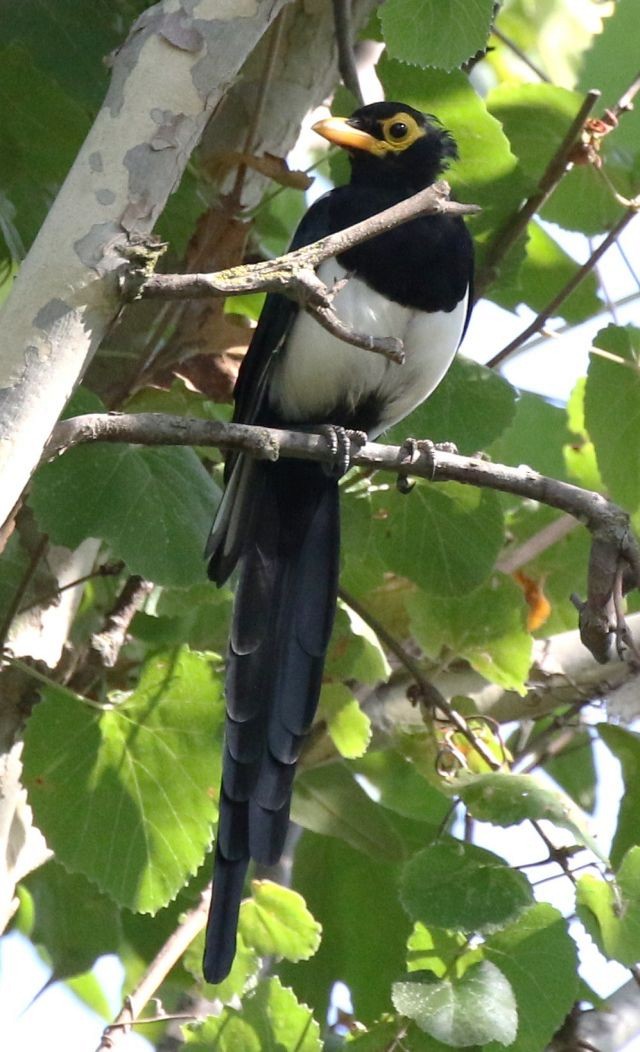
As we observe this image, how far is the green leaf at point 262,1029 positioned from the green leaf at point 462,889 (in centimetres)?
20

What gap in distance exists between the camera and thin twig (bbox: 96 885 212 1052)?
6.11 ft

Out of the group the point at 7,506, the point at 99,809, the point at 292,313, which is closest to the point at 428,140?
the point at 292,313

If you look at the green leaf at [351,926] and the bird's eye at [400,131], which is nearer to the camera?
the green leaf at [351,926]

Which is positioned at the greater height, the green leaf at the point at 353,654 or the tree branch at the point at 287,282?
the tree branch at the point at 287,282

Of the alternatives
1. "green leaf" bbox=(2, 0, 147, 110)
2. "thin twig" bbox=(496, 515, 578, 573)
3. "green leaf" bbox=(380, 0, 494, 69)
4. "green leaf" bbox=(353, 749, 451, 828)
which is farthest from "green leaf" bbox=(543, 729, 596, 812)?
"green leaf" bbox=(2, 0, 147, 110)

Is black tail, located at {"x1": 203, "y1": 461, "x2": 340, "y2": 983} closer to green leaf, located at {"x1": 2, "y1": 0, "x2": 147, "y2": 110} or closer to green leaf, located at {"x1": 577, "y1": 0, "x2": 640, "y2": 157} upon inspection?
green leaf, located at {"x1": 2, "y1": 0, "x2": 147, "y2": 110}

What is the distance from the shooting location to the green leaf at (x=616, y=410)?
2.16m

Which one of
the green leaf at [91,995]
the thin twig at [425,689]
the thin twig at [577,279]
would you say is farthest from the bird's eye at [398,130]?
the green leaf at [91,995]


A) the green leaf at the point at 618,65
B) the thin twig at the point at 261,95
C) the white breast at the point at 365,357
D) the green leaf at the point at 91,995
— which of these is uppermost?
the thin twig at the point at 261,95

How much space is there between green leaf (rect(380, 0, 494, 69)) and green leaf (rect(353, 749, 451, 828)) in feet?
4.15

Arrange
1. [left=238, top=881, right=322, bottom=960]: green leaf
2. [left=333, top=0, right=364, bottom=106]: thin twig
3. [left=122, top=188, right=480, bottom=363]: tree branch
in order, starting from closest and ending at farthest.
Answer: [left=122, top=188, right=480, bottom=363]: tree branch
[left=238, top=881, right=322, bottom=960]: green leaf
[left=333, top=0, right=364, bottom=106]: thin twig

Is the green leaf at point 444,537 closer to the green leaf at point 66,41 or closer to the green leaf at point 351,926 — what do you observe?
the green leaf at point 351,926

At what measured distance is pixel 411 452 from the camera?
1.79 meters

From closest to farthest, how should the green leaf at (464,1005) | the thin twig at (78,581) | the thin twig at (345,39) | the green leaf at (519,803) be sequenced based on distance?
the green leaf at (464,1005) → the green leaf at (519,803) → the thin twig at (78,581) → the thin twig at (345,39)
